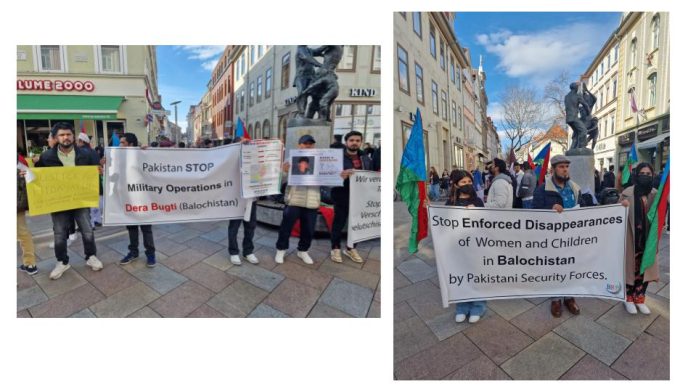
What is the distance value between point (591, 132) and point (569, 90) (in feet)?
1.05

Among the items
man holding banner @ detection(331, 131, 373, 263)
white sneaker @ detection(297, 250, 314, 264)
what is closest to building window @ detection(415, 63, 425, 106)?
man holding banner @ detection(331, 131, 373, 263)

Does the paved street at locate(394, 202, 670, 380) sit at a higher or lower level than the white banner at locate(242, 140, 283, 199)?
lower

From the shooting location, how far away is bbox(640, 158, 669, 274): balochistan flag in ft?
6.24

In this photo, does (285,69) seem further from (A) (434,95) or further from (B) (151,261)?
(B) (151,261)

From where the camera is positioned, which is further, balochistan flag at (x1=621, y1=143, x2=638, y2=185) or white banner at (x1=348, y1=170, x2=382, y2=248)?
white banner at (x1=348, y1=170, x2=382, y2=248)

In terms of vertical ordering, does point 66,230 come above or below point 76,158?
below

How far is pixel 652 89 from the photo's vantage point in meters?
1.89

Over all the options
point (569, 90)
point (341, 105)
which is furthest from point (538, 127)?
point (341, 105)

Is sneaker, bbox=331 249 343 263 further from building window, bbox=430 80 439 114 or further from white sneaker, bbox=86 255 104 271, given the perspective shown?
white sneaker, bbox=86 255 104 271

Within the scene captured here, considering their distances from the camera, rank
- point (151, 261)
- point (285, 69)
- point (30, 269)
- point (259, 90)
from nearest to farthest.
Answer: point (30, 269), point (151, 261), point (285, 69), point (259, 90)

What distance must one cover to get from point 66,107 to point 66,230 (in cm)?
209

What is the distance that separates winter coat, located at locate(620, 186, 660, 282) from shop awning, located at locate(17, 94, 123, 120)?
16.6 ft

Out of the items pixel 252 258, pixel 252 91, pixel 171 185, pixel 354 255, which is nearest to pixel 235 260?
pixel 252 258

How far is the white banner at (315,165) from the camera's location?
2785 millimetres
